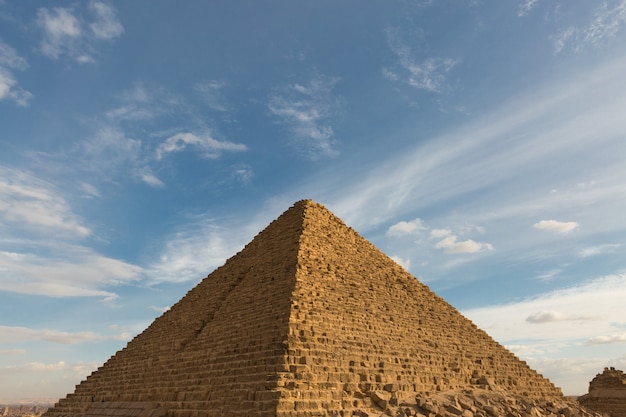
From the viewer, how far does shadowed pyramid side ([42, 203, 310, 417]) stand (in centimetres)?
1295

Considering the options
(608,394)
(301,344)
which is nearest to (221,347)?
(301,344)

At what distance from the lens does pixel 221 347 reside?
1547cm

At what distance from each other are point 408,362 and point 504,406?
380cm

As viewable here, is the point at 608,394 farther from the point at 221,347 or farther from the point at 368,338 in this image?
the point at 221,347

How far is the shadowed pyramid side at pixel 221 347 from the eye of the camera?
42.5ft

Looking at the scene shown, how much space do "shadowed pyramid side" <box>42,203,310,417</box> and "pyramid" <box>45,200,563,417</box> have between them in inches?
2.1

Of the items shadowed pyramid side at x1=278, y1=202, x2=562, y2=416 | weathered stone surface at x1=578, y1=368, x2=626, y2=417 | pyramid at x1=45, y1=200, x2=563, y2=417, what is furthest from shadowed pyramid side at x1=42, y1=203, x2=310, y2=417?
weathered stone surface at x1=578, y1=368, x2=626, y2=417

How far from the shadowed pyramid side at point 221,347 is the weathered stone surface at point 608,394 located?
23542mm

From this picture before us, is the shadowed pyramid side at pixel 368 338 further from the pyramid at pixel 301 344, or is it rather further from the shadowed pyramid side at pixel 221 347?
the shadowed pyramid side at pixel 221 347

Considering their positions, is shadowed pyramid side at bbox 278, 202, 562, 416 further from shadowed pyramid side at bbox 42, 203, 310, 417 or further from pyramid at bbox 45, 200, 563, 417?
shadowed pyramid side at bbox 42, 203, 310, 417

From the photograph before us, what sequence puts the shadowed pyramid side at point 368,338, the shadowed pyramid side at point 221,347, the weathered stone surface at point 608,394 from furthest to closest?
the weathered stone surface at point 608,394 < the shadowed pyramid side at point 368,338 < the shadowed pyramid side at point 221,347

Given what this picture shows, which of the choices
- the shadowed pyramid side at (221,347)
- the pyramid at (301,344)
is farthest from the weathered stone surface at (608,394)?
the shadowed pyramid side at (221,347)

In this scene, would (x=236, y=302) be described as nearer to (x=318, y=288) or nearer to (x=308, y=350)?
(x=318, y=288)

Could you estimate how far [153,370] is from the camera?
59.4ft
